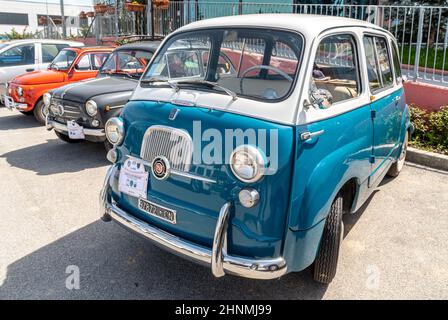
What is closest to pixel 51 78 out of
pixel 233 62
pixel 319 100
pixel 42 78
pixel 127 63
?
pixel 42 78

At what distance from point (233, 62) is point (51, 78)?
5.66 metres

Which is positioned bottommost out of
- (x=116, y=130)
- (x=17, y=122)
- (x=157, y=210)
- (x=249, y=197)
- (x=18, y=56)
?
(x=17, y=122)

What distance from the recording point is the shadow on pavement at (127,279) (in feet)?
9.48

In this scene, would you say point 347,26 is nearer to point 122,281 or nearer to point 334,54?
point 334,54

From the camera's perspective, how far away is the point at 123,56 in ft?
22.7

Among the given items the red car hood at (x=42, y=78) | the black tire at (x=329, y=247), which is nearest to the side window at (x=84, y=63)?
the red car hood at (x=42, y=78)

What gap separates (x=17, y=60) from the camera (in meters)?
9.59

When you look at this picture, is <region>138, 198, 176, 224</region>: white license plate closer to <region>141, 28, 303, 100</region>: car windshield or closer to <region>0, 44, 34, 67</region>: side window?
<region>141, 28, 303, 100</region>: car windshield

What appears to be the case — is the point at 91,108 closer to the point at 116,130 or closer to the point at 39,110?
the point at 116,130

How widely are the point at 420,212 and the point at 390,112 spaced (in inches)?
47.0

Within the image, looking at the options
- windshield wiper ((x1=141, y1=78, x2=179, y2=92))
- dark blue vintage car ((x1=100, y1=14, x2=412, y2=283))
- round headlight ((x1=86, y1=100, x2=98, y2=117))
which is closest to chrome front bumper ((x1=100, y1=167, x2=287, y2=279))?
dark blue vintage car ((x1=100, y1=14, x2=412, y2=283))

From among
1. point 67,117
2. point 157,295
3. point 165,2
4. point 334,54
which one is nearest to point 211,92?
point 334,54

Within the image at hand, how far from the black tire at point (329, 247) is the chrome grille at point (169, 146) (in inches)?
42.8

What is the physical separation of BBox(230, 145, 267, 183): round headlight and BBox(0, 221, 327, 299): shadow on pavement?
105cm
